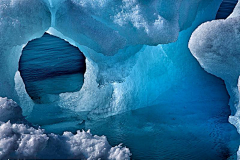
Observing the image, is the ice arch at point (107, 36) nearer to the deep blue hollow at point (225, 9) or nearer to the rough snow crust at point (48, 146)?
the rough snow crust at point (48, 146)

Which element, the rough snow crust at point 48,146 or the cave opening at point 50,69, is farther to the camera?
the cave opening at point 50,69

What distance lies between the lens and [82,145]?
1.69 metres

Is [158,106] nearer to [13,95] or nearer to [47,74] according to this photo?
[13,95]

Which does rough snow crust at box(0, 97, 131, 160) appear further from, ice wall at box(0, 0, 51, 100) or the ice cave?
ice wall at box(0, 0, 51, 100)

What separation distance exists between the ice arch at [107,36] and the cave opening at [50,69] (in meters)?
0.36

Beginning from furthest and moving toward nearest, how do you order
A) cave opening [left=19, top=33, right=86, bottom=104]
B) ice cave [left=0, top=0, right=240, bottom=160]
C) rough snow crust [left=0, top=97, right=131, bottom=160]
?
cave opening [left=19, top=33, right=86, bottom=104]
ice cave [left=0, top=0, right=240, bottom=160]
rough snow crust [left=0, top=97, right=131, bottom=160]

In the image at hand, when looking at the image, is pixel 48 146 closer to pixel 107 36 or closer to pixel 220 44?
pixel 107 36

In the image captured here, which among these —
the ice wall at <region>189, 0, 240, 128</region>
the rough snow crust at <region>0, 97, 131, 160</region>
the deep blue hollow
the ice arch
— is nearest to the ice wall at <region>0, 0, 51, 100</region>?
the ice arch

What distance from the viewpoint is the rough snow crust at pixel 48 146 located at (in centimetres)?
155

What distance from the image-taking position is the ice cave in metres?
2.49

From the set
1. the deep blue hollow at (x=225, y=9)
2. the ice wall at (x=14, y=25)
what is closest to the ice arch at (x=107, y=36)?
the ice wall at (x=14, y=25)

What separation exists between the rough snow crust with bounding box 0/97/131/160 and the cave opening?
189 centimetres

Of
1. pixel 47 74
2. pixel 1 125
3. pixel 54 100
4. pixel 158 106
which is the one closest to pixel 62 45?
pixel 47 74

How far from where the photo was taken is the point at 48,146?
1.64 m
